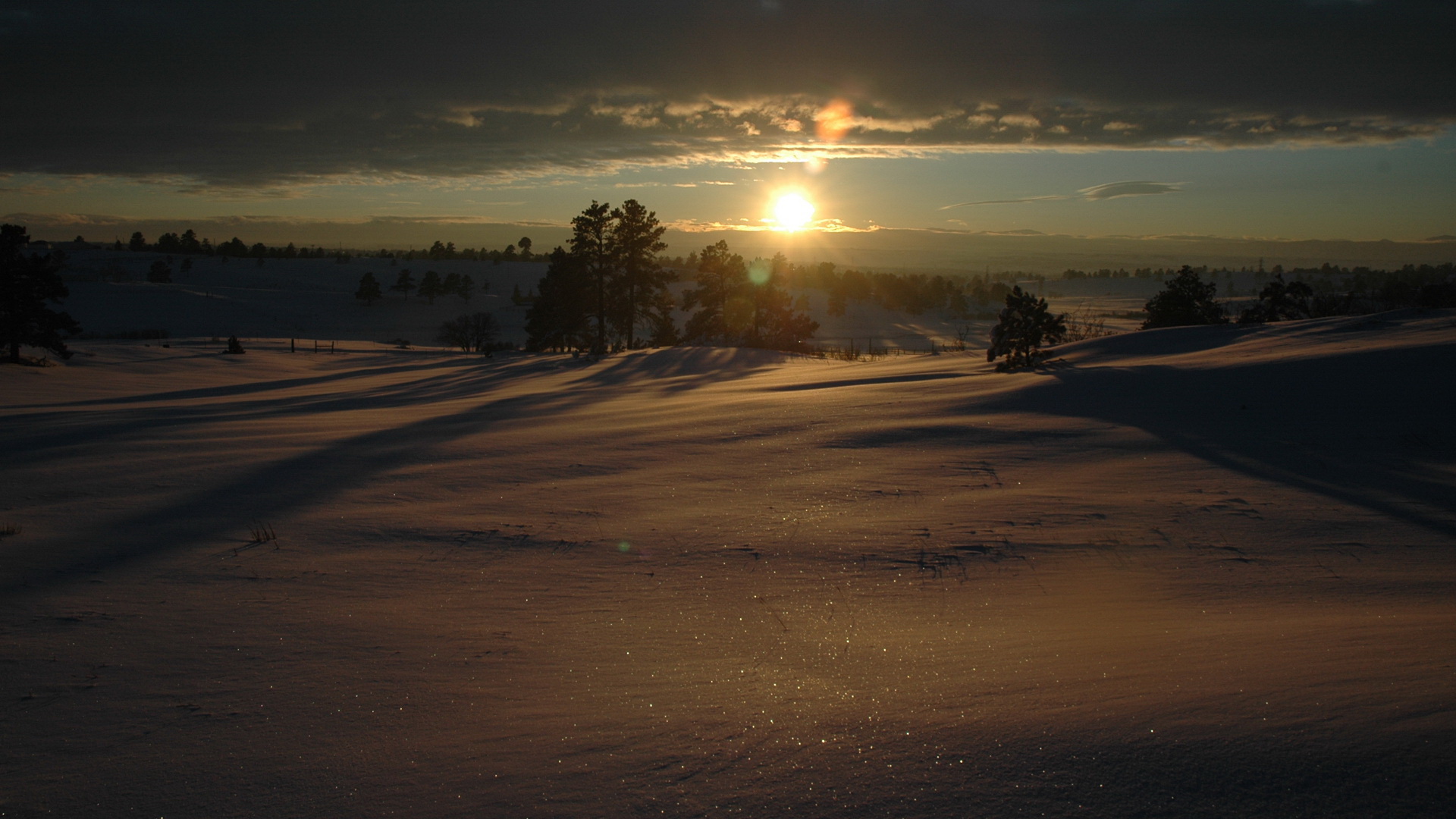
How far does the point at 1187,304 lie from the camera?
1764cm

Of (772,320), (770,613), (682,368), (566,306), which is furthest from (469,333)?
(770,613)

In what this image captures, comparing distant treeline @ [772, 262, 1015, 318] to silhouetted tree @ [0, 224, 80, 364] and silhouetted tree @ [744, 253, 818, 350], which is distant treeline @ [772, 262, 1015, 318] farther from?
silhouetted tree @ [0, 224, 80, 364]

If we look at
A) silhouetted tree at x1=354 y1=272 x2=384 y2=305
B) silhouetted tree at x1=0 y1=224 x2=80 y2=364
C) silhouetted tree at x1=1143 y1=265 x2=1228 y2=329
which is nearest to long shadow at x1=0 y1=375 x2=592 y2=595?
silhouetted tree at x1=1143 y1=265 x2=1228 y2=329

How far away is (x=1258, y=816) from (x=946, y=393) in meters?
7.52

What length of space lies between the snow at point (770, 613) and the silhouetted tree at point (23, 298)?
15708mm

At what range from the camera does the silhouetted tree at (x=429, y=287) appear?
73.8 meters

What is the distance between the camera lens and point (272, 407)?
12375mm

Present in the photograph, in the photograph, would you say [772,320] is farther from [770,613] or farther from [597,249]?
[770,613]

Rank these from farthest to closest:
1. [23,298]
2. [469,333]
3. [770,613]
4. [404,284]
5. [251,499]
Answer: [404,284] < [469,333] < [23,298] < [251,499] < [770,613]

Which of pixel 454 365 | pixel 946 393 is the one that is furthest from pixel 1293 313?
pixel 454 365

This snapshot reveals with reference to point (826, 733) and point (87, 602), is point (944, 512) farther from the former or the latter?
point (87, 602)

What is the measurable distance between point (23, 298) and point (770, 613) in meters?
23.9

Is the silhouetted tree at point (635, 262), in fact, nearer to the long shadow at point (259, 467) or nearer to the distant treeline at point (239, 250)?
the long shadow at point (259, 467)

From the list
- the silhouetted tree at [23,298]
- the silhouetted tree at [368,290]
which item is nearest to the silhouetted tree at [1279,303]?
the silhouetted tree at [23,298]
